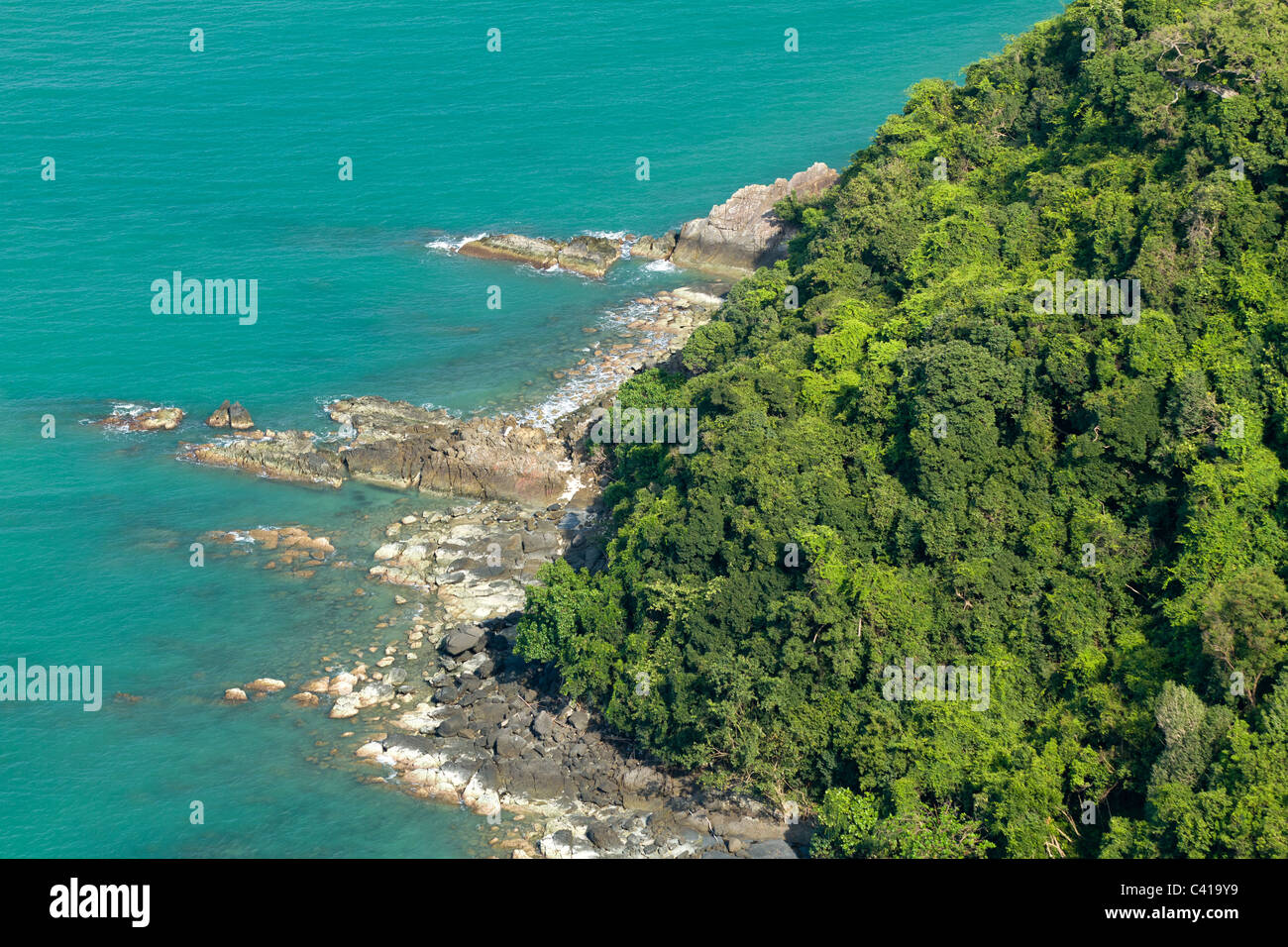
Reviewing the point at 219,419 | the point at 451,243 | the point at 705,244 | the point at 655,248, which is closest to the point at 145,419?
the point at 219,419

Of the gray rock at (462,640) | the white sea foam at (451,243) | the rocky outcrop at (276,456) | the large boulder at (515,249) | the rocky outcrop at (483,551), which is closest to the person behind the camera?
the gray rock at (462,640)

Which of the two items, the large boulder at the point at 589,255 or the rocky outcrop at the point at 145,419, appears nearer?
the rocky outcrop at the point at 145,419

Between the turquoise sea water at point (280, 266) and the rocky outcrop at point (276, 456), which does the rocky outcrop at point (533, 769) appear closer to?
the turquoise sea water at point (280, 266)

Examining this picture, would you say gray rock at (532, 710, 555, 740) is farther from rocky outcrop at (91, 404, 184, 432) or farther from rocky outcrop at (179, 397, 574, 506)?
rocky outcrop at (91, 404, 184, 432)

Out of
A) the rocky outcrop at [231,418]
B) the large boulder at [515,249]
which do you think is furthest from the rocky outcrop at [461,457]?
the large boulder at [515,249]

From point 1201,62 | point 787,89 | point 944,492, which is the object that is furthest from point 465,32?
point 944,492
